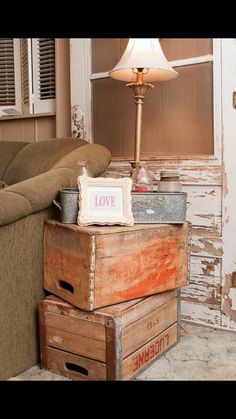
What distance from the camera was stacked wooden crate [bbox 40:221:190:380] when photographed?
1.48m

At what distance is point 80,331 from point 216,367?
549 millimetres

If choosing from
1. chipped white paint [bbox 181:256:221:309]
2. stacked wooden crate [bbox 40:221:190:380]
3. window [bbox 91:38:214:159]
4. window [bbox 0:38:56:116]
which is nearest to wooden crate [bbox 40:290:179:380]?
stacked wooden crate [bbox 40:221:190:380]

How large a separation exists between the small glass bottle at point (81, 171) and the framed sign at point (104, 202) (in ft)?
0.50

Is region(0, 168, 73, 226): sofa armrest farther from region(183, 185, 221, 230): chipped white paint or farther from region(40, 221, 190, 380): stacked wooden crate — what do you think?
region(183, 185, 221, 230): chipped white paint

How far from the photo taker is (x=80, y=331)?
1.54 m

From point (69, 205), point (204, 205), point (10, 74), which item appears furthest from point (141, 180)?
point (10, 74)

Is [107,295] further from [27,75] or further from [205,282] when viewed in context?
[27,75]

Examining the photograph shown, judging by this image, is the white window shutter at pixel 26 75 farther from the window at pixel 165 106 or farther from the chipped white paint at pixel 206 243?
the chipped white paint at pixel 206 243

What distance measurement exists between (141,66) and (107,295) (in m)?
0.93

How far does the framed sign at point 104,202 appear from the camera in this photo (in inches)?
61.5

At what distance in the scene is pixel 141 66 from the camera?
1.79m

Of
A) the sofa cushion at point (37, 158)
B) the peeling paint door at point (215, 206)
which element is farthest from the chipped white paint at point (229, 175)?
the sofa cushion at point (37, 158)
